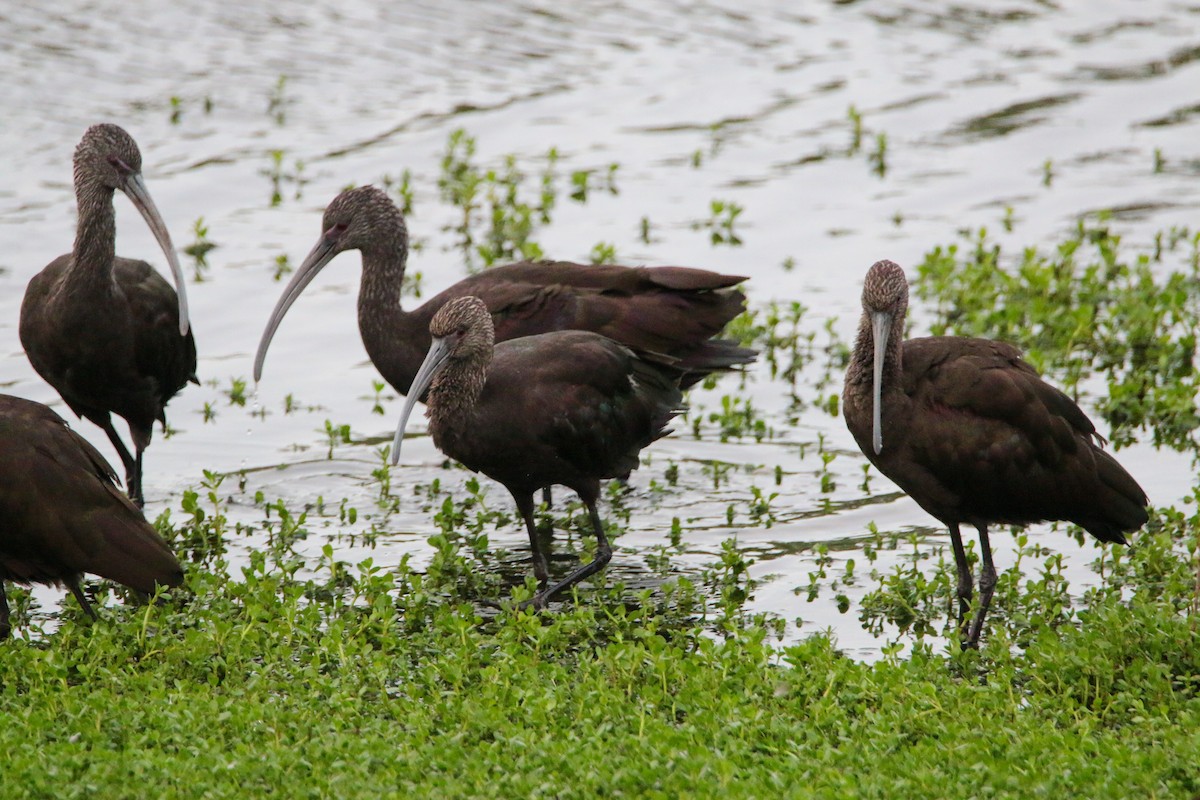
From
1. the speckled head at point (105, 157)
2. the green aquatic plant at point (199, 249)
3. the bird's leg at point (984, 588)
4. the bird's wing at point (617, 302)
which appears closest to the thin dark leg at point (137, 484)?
the speckled head at point (105, 157)

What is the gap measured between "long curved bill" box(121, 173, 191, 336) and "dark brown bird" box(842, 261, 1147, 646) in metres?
A: 2.98

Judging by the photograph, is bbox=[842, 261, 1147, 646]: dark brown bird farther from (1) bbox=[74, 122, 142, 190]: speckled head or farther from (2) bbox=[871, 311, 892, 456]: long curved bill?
(1) bbox=[74, 122, 142, 190]: speckled head

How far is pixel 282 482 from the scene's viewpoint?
8.09 meters

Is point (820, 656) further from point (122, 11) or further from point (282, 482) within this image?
point (122, 11)

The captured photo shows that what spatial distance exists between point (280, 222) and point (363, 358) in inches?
92.3

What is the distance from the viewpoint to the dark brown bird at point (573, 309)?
7531mm

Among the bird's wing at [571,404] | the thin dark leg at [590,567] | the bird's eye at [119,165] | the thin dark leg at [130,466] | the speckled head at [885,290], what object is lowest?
the thin dark leg at [590,567]

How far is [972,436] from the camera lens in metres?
6.16

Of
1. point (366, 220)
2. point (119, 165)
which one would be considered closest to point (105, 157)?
point (119, 165)

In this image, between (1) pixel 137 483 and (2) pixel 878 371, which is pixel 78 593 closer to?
(1) pixel 137 483

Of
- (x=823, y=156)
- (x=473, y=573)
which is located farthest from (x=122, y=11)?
(x=473, y=573)

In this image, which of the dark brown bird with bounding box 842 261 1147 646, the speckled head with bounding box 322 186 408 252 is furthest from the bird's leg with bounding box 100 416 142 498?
the dark brown bird with bounding box 842 261 1147 646

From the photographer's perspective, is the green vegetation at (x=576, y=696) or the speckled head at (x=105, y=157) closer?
the green vegetation at (x=576, y=696)

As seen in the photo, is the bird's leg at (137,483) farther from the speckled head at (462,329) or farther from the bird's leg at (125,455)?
the speckled head at (462,329)
